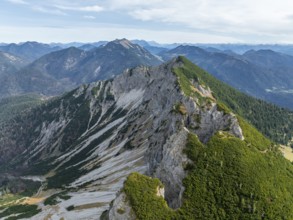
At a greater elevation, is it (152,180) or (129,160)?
(152,180)

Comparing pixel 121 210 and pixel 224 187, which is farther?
pixel 224 187

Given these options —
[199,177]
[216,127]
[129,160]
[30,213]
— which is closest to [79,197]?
[30,213]

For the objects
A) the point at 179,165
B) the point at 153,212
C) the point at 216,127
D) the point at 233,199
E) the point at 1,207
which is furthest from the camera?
the point at 1,207

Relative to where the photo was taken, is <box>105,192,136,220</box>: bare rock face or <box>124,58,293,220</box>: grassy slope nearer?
<box>105,192,136,220</box>: bare rock face

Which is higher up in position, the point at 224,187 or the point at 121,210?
the point at 224,187

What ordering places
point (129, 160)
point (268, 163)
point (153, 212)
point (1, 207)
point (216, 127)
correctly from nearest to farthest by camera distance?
1. point (153, 212)
2. point (268, 163)
3. point (216, 127)
4. point (1, 207)
5. point (129, 160)

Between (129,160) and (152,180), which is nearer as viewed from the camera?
(152,180)

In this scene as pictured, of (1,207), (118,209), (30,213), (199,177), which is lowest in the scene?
(1,207)

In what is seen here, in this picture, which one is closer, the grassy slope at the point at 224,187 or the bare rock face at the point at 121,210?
the bare rock face at the point at 121,210

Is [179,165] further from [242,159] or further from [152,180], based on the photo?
[242,159]
